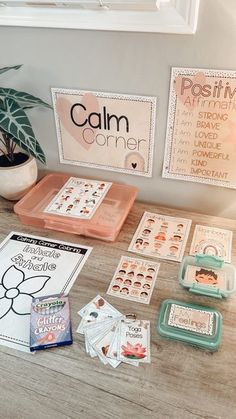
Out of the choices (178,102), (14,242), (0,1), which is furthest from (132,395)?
(0,1)

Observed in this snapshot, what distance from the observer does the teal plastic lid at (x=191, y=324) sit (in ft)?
2.22

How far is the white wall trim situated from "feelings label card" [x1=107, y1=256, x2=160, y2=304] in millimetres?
546

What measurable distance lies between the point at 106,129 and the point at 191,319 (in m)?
0.56

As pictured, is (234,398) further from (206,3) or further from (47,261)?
(206,3)

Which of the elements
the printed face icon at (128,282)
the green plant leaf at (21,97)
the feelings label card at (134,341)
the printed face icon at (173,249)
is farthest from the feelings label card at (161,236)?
the green plant leaf at (21,97)

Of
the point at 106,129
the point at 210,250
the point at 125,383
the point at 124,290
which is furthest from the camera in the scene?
the point at 106,129

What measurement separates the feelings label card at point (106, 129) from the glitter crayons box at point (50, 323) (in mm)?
454

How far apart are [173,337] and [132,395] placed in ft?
0.44

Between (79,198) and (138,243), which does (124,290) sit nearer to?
(138,243)

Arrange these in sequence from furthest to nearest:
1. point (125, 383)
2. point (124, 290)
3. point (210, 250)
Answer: point (210, 250), point (124, 290), point (125, 383)

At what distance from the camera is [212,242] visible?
0.92 metres

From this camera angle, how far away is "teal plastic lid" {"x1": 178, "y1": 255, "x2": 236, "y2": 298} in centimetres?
Result: 78

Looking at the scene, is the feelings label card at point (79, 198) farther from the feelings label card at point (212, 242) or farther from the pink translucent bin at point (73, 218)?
the feelings label card at point (212, 242)

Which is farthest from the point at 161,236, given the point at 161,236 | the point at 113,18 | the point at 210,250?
the point at 113,18
